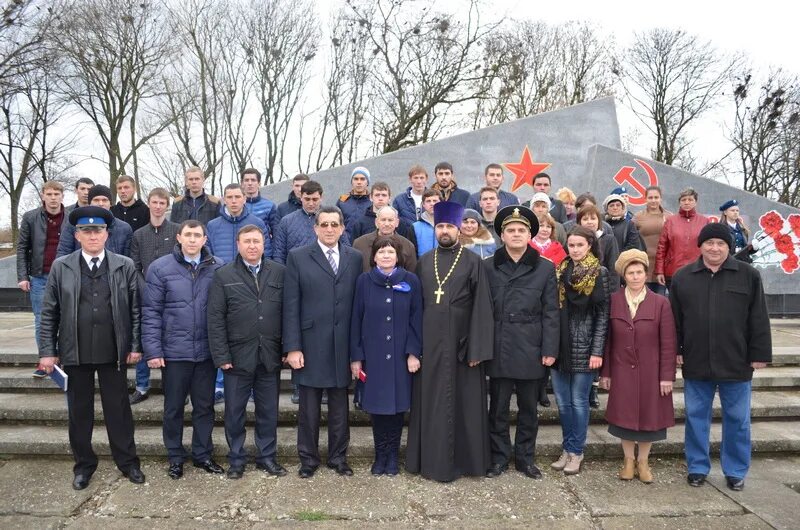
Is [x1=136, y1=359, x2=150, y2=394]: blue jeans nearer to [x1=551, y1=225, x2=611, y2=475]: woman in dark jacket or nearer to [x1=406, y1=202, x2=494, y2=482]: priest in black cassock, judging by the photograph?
[x1=406, y1=202, x2=494, y2=482]: priest in black cassock

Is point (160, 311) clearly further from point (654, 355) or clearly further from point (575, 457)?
point (654, 355)

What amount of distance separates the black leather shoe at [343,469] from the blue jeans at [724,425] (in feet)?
8.27

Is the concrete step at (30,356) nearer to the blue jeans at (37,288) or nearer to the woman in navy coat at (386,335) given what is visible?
the blue jeans at (37,288)

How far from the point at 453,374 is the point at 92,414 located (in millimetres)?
2632

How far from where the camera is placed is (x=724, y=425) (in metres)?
4.21

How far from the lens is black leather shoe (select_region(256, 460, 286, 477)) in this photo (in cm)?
424

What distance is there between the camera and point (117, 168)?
21125 millimetres

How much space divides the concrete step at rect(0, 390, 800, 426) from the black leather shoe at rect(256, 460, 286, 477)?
2.59 feet

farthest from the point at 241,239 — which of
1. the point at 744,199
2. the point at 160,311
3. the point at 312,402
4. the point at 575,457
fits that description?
the point at 744,199

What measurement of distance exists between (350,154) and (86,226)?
802 inches

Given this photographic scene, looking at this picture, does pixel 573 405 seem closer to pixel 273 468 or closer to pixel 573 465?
pixel 573 465

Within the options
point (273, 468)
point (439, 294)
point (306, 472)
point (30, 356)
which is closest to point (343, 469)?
point (306, 472)

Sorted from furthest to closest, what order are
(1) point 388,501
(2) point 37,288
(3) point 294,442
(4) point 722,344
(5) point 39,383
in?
1. (2) point 37,288
2. (5) point 39,383
3. (3) point 294,442
4. (4) point 722,344
5. (1) point 388,501

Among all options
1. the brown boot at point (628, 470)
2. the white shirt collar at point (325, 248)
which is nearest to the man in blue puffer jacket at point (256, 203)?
the white shirt collar at point (325, 248)
